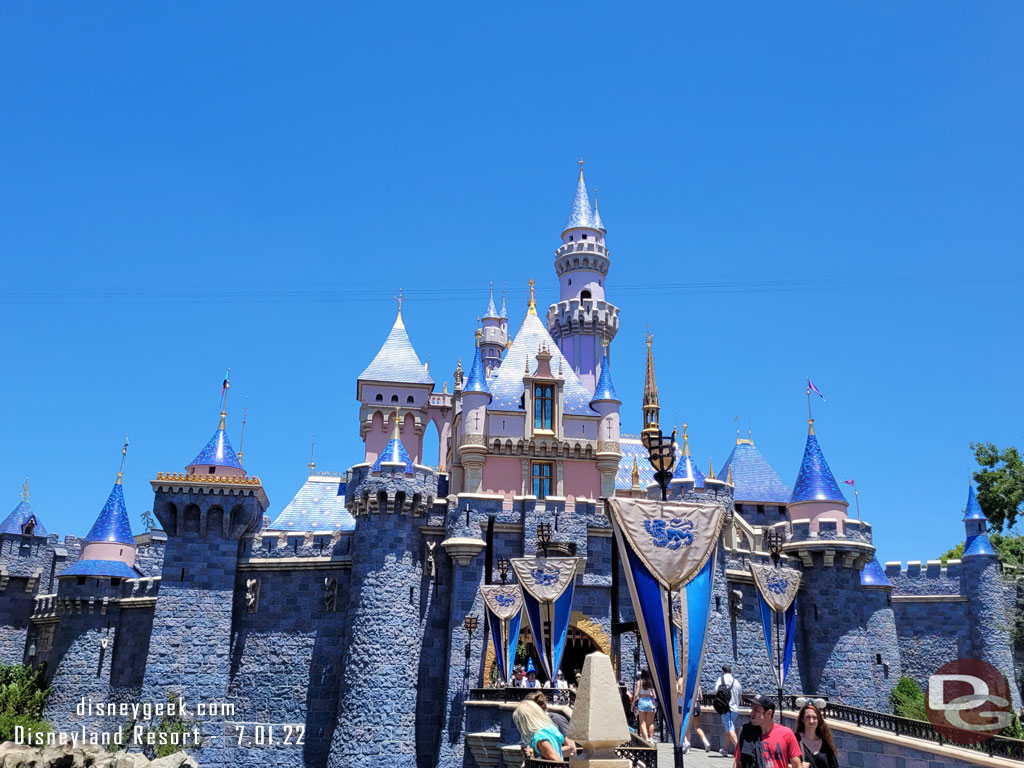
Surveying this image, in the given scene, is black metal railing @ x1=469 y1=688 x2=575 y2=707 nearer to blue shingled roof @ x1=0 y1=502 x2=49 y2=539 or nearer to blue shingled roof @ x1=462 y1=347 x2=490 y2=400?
blue shingled roof @ x1=462 y1=347 x2=490 y2=400

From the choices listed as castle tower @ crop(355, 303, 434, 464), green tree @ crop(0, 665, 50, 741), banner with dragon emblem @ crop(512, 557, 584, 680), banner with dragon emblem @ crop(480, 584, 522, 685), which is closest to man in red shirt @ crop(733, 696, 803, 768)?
banner with dragon emblem @ crop(512, 557, 584, 680)

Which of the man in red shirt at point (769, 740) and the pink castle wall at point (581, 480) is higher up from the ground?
A: the pink castle wall at point (581, 480)

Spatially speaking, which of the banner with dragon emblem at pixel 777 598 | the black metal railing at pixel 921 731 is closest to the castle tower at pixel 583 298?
the banner with dragon emblem at pixel 777 598

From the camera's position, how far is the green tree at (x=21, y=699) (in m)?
28.9

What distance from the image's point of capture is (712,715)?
2052 cm

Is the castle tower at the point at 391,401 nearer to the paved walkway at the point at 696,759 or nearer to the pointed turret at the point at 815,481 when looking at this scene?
the pointed turret at the point at 815,481

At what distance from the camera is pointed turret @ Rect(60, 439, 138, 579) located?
104 feet

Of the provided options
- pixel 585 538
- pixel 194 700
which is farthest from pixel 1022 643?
pixel 194 700

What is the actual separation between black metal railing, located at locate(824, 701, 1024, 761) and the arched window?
1362cm

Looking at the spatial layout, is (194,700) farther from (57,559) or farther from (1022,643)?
(1022,643)

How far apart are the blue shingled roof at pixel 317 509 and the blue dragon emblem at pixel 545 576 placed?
15.8 meters

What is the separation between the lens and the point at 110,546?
108ft

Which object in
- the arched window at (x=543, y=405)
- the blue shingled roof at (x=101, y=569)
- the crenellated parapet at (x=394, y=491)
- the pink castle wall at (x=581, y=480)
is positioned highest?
the arched window at (x=543, y=405)

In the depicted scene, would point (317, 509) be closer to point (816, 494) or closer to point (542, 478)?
point (542, 478)
